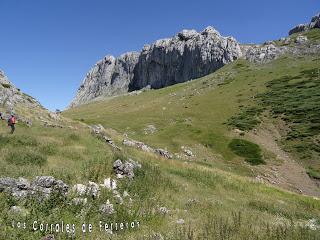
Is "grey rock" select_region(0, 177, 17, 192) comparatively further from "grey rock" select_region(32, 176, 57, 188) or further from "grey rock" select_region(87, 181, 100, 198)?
"grey rock" select_region(87, 181, 100, 198)

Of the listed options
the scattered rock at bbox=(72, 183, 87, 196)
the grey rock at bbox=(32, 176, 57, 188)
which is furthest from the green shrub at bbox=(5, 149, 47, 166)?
the grey rock at bbox=(32, 176, 57, 188)

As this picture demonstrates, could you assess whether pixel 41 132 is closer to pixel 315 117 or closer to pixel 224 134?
pixel 224 134

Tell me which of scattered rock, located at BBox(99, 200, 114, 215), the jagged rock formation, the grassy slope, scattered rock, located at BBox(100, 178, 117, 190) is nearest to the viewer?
the grassy slope

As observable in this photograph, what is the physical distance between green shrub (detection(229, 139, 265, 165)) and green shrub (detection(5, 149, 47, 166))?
153 ft

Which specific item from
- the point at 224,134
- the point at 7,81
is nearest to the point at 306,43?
the point at 224,134

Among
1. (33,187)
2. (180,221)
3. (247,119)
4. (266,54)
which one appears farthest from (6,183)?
(266,54)

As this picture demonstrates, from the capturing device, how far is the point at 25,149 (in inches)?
872

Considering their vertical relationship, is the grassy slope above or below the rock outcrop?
below

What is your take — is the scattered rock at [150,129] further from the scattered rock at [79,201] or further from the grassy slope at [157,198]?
the scattered rock at [79,201]

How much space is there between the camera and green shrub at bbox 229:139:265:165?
6264 centimetres

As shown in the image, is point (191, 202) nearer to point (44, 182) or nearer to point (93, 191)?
point (93, 191)

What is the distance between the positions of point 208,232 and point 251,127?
234 ft

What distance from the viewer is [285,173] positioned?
58.2 meters

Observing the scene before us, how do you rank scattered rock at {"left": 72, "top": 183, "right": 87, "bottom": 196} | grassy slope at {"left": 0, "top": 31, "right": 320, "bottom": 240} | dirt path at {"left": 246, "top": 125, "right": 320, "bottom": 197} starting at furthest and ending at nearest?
1. dirt path at {"left": 246, "top": 125, "right": 320, "bottom": 197}
2. scattered rock at {"left": 72, "top": 183, "right": 87, "bottom": 196}
3. grassy slope at {"left": 0, "top": 31, "right": 320, "bottom": 240}
